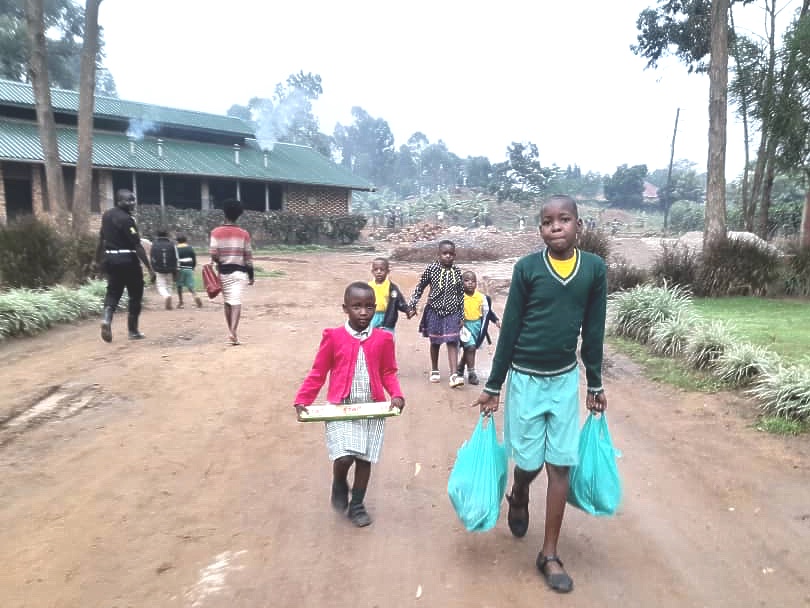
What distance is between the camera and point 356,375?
3.31 m

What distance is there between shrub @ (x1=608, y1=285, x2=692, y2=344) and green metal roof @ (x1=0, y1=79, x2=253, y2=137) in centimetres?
2258

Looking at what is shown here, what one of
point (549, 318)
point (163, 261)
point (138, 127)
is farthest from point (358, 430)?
point (138, 127)

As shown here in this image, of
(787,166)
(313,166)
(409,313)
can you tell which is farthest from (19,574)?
(313,166)

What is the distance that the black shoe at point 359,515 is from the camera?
3414mm

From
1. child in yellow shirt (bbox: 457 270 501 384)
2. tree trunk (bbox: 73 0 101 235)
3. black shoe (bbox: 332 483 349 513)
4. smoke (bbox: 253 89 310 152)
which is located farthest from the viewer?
smoke (bbox: 253 89 310 152)

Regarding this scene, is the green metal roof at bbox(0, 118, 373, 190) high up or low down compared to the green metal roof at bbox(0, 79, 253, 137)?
down

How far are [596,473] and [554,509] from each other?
31 centimetres

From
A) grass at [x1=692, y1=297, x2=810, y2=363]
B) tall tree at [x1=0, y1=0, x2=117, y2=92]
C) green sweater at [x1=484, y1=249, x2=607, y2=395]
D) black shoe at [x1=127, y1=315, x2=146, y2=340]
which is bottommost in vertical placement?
black shoe at [x1=127, y1=315, x2=146, y2=340]

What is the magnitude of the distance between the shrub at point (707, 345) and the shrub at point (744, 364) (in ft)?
0.81

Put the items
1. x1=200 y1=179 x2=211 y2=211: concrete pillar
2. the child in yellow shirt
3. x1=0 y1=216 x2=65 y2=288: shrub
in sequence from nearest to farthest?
the child in yellow shirt → x1=0 y1=216 x2=65 y2=288: shrub → x1=200 y1=179 x2=211 y2=211: concrete pillar

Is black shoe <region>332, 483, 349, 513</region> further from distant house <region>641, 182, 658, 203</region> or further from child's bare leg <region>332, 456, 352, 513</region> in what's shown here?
distant house <region>641, 182, 658, 203</region>

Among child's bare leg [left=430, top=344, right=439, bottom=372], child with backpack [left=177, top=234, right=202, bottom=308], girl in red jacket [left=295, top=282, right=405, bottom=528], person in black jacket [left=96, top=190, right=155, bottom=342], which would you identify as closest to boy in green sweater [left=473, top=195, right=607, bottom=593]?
girl in red jacket [left=295, top=282, right=405, bottom=528]

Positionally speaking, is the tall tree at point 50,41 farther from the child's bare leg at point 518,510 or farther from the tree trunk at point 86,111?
the child's bare leg at point 518,510

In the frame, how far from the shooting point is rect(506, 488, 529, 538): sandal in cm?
326
